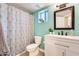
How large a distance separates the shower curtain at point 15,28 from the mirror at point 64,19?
37 cm

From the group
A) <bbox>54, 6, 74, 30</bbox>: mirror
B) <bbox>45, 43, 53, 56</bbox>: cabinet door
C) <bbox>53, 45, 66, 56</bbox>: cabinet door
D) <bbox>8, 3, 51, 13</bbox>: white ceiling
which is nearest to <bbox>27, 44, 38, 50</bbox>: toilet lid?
<bbox>45, 43, 53, 56</bbox>: cabinet door

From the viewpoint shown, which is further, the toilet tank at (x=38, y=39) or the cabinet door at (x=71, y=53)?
the toilet tank at (x=38, y=39)

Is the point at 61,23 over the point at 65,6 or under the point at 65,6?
under

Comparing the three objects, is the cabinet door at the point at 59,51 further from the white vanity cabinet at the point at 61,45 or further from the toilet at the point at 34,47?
the toilet at the point at 34,47

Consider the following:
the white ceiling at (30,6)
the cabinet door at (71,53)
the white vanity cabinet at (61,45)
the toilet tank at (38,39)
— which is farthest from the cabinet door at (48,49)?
the white ceiling at (30,6)

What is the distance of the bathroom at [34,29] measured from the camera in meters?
1.45

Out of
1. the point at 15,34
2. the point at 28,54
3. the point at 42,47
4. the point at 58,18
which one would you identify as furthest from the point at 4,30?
the point at 58,18

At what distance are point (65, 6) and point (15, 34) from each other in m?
0.81

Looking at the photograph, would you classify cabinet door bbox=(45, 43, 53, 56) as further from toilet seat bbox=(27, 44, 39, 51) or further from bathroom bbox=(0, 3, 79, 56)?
toilet seat bbox=(27, 44, 39, 51)

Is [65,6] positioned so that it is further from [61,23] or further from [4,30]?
[4,30]

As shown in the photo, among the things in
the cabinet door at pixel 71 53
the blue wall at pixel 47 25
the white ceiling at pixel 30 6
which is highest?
the white ceiling at pixel 30 6

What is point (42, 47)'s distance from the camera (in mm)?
1510

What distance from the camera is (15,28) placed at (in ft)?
4.87

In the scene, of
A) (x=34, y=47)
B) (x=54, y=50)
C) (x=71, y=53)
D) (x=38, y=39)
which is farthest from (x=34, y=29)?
(x=71, y=53)
